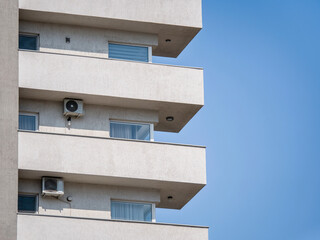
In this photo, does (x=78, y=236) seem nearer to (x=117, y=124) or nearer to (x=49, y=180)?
(x=49, y=180)

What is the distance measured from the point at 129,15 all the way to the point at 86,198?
6831 millimetres

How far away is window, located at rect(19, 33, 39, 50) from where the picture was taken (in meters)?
38.1

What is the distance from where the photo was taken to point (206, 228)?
3638 cm

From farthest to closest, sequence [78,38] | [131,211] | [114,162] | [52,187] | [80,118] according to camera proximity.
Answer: [78,38] → [80,118] → [131,211] → [114,162] → [52,187]

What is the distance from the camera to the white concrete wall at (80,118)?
122 feet

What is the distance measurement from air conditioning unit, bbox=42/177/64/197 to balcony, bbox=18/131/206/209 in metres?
0.20

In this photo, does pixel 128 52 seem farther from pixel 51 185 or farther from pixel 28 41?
pixel 51 185

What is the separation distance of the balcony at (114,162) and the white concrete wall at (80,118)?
1.05m

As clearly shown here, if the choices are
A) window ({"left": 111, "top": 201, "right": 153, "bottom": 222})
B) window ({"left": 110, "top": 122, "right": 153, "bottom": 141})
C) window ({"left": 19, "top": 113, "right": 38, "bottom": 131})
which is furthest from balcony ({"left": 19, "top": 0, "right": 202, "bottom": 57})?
window ({"left": 111, "top": 201, "right": 153, "bottom": 222})

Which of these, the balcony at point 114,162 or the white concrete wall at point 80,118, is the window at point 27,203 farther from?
the white concrete wall at point 80,118
